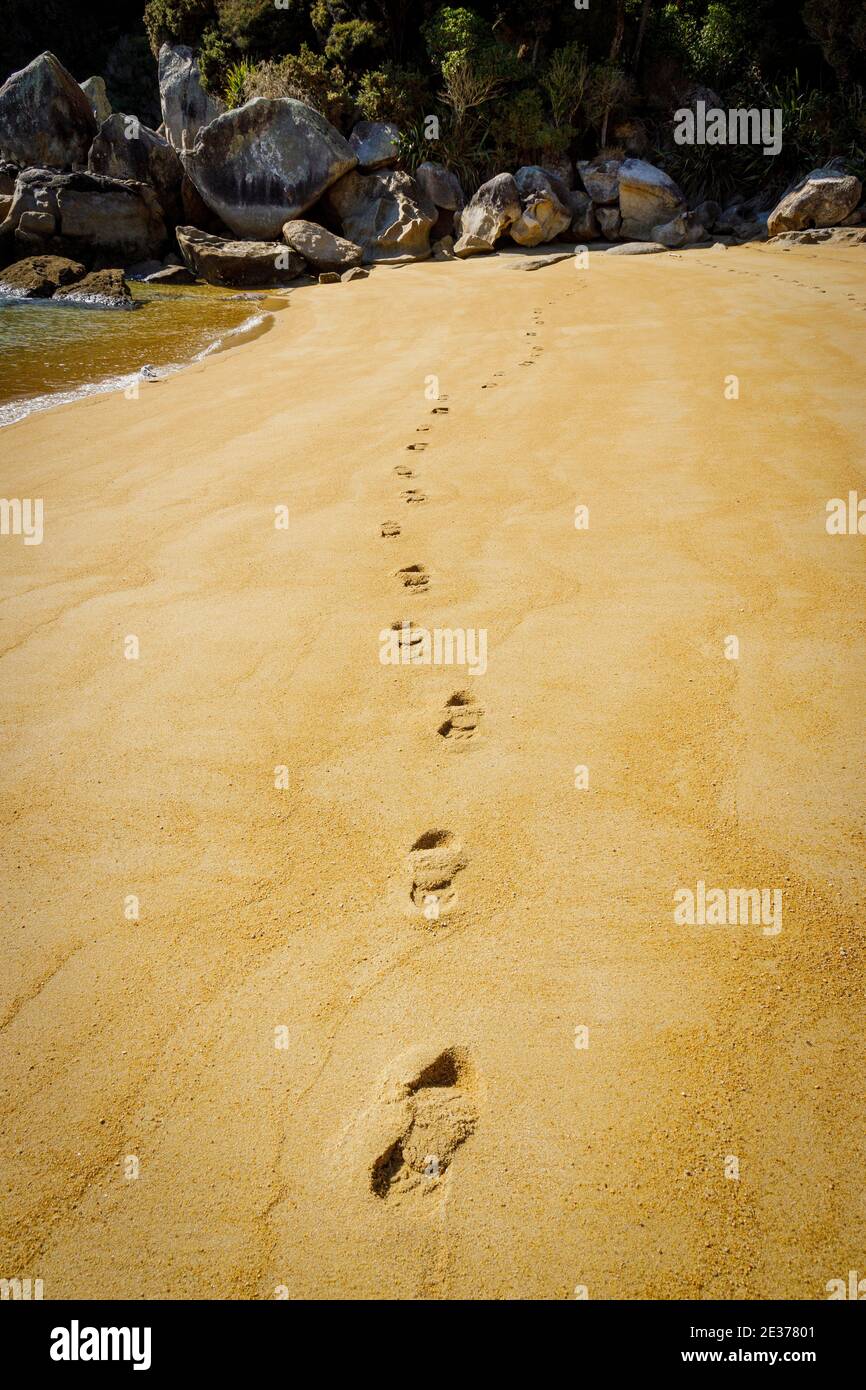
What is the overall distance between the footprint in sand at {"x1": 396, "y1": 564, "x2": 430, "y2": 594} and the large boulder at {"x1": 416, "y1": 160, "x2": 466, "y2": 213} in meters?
15.5

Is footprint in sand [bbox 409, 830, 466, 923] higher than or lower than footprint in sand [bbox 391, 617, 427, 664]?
lower

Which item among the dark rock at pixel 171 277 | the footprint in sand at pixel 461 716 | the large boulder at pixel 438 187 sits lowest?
the footprint in sand at pixel 461 716

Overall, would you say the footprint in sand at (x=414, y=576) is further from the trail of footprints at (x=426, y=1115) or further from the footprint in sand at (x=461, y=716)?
the trail of footprints at (x=426, y=1115)

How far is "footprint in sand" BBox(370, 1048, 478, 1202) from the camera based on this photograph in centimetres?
121

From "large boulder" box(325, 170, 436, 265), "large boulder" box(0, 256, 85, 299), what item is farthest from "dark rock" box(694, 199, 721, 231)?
"large boulder" box(0, 256, 85, 299)

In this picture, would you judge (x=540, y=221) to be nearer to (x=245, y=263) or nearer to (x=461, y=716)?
(x=245, y=263)

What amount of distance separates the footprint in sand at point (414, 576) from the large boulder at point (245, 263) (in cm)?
1256

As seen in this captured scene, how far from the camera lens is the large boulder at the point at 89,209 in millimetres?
13758

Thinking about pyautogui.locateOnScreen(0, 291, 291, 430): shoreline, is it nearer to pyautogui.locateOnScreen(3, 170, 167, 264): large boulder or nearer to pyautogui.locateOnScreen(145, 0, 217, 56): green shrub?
pyautogui.locateOnScreen(3, 170, 167, 264): large boulder

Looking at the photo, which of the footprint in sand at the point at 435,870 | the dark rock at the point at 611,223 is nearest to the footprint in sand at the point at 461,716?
the footprint in sand at the point at 435,870

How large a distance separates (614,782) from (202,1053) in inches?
45.3

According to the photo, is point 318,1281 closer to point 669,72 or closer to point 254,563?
point 254,563
